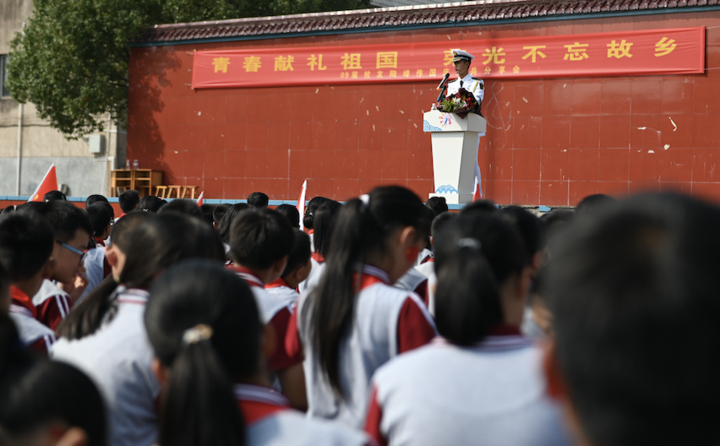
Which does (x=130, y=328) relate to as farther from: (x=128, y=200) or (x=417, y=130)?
(x=417, y=130)

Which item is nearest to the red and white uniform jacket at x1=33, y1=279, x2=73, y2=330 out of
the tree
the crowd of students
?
the crowd of students

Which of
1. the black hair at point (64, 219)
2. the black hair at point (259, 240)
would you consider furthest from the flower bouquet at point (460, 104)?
the black hair at point (259, 240)

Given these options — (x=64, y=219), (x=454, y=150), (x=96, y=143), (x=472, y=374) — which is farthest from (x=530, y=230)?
(x=96, y=143)

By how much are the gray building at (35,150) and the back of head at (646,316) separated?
17905 mm

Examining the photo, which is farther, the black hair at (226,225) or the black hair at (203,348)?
the black hair at (226,225)

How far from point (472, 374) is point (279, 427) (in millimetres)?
414

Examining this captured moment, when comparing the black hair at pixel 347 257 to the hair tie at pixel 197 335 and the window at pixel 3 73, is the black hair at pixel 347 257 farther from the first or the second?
the window at pixel 3 73

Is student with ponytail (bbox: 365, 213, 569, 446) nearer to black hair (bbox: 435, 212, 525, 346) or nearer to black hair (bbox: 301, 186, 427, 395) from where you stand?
black hair (bbox: 435, 212, 525, 346)

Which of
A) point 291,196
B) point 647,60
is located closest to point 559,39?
point 647,60

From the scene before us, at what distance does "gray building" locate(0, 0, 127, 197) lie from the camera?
17.6 metres

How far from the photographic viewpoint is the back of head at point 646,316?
0.72 meters

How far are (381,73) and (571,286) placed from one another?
11889 mm

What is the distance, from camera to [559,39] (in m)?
11.2

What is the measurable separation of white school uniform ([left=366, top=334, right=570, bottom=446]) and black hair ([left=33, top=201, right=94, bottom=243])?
7.93ft
